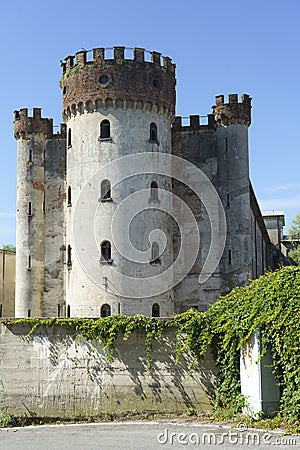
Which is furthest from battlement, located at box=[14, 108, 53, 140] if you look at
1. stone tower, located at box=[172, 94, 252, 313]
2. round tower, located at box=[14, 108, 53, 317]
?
stone tower, located at box=[172, 94, 252, 313]

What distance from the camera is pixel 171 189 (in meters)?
40.8

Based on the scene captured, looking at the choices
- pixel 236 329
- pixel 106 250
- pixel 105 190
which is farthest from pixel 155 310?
pixel 236 329

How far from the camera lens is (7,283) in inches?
2048

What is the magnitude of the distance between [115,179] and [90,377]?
19417mm

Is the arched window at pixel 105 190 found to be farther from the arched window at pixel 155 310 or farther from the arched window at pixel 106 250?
the arched window at pixel 155 310

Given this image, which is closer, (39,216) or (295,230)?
(39,216)

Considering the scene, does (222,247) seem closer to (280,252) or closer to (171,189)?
(171,189)

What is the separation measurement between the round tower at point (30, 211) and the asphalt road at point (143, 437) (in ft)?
74.3

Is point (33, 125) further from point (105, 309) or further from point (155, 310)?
point (155, 310)

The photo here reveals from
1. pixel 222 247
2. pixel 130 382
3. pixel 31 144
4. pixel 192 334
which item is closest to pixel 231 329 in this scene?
pixel 192 334

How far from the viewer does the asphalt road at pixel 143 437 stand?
14930 millimetres

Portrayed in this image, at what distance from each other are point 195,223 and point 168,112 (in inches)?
269

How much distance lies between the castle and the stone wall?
16.2 m

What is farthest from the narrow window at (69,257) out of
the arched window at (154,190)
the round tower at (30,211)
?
the arched window at (154,190)
